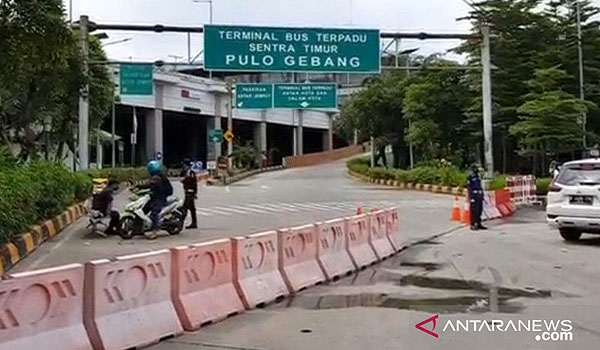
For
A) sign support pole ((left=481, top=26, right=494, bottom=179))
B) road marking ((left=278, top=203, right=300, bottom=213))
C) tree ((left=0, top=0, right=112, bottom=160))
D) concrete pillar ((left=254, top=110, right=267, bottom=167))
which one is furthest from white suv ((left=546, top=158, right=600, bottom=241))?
concrete pillar ((left=254, top=110, right=267, bottom=167))

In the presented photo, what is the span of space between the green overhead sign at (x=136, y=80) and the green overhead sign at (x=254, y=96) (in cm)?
1094

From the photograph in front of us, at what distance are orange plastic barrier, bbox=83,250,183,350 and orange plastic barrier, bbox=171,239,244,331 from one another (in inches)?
5.9

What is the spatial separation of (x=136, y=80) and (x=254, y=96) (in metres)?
12.1

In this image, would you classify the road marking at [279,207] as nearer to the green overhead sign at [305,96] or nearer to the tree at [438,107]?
the green overhead sign at [305,96]

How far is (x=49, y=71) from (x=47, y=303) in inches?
795

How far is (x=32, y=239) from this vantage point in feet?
50.6

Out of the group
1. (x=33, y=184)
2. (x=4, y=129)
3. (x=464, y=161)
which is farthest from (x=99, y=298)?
(x=464, y=161)

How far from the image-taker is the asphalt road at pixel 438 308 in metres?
7.18

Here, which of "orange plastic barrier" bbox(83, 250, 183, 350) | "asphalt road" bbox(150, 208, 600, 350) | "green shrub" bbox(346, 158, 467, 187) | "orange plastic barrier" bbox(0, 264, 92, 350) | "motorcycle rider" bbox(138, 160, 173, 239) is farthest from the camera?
"green shrub" bbox(346, 158, 467, 187)

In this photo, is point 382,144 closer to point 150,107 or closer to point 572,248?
point 150,107

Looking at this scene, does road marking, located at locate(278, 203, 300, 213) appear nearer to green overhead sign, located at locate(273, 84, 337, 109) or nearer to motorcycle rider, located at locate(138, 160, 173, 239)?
motorcycle rider, located at locate(138, 160, 173, 239)

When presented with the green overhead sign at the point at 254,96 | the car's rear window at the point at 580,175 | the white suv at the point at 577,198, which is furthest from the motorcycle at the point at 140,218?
the green overhead sign at the point at 254,96

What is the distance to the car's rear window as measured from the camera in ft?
49.3

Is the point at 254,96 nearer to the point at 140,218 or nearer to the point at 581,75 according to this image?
the point at 581,75
